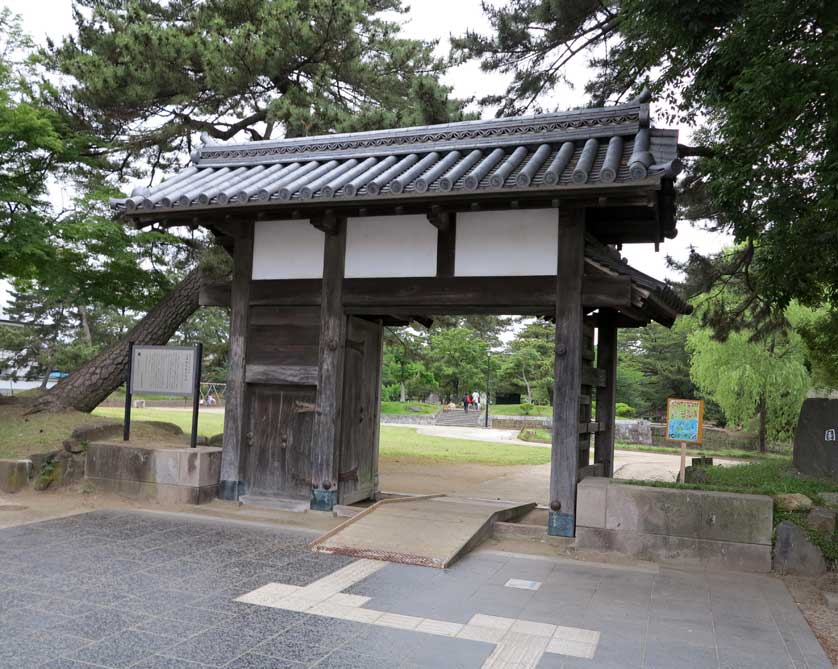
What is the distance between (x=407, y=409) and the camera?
42.7 m

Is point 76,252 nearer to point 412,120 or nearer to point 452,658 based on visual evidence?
point 412,120

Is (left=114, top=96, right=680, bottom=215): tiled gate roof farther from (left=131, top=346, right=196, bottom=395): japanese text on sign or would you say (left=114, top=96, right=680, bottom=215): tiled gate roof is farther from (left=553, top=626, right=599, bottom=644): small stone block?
(left=553, top=626, right=599, bottom=644): small stone block

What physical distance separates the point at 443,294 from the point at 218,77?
639 cm

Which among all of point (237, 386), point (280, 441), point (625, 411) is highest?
point (237, 386)

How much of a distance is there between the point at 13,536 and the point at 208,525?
1906 millimetres

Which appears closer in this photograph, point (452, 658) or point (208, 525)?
point (452, 658)

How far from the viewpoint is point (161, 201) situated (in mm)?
7805

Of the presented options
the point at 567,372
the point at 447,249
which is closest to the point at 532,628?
the point at 567,372

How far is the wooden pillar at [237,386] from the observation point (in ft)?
27.8

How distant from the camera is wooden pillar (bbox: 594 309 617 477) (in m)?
8.92

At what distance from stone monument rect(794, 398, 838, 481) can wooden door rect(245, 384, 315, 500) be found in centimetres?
831

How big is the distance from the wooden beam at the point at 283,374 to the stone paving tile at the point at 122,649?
4.32m

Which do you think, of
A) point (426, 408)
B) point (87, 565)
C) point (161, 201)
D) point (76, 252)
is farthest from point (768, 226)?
point (426, 408)

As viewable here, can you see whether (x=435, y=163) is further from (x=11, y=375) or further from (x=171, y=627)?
(x=11, y=375)
